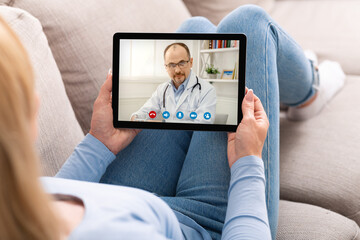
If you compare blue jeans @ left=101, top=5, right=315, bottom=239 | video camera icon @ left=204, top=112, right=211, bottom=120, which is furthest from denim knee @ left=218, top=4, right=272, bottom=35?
video camera icon @ left=204, top=112, right=211, bottom=120

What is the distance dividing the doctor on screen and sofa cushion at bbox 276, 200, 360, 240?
0.99 ft

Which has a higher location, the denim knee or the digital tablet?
the denim knee

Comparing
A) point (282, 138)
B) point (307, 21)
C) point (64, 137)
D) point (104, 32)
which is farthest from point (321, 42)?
point (64, 137)

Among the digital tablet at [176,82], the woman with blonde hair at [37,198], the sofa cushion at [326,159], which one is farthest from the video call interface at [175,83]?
the sofa cushion at [326,159]

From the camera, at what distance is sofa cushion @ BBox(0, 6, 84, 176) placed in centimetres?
79

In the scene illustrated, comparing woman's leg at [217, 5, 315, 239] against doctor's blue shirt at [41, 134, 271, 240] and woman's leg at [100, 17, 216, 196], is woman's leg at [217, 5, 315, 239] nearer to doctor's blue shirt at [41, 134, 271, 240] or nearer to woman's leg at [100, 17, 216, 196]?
doctor's blue shirt at [41, 134, 271, 240]

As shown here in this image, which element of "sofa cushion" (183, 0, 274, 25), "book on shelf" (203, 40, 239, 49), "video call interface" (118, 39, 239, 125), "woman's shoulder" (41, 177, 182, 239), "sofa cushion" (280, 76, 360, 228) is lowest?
"sofa cushion" (280, 76, 360, 228)

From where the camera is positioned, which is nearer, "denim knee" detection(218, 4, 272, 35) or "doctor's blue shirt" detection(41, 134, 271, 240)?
"doctor's blue shirt" detection(41, 134, 271, 240)

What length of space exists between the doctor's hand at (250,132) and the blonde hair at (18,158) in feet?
1.39

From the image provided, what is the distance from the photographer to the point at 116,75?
2.61ft

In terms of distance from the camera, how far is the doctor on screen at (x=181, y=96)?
79 centimetres

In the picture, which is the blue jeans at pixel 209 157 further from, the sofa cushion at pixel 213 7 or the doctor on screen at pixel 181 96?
the sofa cushion at pixel 213 7

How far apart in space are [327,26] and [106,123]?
1.15 meters

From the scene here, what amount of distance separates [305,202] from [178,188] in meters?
0.38
